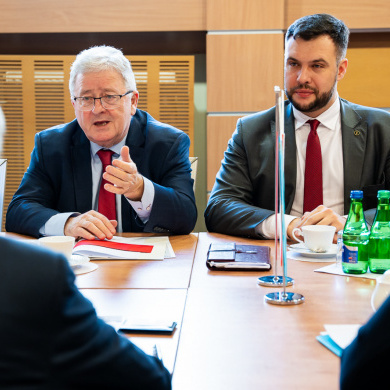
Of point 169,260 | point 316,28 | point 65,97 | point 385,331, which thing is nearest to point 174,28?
point 65,97

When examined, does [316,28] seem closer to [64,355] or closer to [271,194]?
[271,194]

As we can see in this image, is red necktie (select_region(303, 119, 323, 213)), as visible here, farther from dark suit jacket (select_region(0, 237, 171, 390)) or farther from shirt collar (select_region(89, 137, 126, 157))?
dark suit jacket (select_region(0, 237, 171, 390))

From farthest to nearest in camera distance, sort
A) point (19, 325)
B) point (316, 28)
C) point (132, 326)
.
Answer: point (316, 28), point (132, 326), point (19, 325)

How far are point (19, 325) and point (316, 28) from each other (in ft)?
7.29

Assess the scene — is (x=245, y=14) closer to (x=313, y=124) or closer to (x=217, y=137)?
(x=217, y=137)

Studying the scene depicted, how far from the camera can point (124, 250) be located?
193 centimetres

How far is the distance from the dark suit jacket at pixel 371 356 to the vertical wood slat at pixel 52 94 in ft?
12.2

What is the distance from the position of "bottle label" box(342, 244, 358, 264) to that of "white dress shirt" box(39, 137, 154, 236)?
34.9 inches

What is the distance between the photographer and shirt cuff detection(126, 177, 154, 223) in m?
2.27

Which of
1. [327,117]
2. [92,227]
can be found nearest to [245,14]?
[327,117]

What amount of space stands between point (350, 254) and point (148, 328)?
2.32 feet

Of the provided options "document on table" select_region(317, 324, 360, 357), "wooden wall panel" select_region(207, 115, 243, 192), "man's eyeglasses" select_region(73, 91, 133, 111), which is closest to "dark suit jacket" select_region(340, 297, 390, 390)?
"document on table" select_region(317, 324, 360, 357)

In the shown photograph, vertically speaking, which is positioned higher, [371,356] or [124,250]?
[371,356]

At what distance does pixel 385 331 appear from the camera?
0.71 metres
